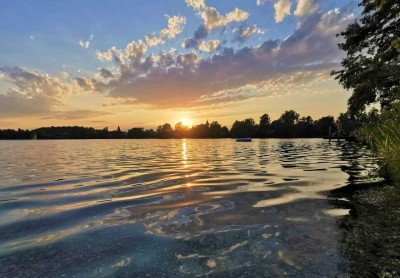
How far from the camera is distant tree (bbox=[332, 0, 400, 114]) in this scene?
26219 mm

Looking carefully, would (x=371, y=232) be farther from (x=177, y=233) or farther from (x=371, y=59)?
(x=371, y=59)

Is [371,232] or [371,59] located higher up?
[371,59]

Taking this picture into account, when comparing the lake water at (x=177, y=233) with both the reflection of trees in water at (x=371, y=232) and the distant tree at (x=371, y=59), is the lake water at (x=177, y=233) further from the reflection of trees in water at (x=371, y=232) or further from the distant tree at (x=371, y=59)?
the distant tree at (x=371, y=59)

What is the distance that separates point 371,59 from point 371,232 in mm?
27933

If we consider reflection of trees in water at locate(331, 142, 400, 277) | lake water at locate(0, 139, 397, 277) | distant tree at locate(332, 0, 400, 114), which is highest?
distant tree at locate(332, 0, 400, 114)

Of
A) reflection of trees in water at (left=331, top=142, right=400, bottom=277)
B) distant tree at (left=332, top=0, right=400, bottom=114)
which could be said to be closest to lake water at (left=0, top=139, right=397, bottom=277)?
reflection of trees in water at (left=331, top=142, right=400, bottom=277)

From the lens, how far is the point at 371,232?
5.55 m

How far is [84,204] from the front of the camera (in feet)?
29.5

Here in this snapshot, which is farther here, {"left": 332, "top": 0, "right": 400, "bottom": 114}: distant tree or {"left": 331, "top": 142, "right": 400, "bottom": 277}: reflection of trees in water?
{"left": 332, "top": 0, "right": 400, "bottom": 114}: distant tree

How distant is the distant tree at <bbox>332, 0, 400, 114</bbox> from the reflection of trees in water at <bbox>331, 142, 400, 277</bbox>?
65.0 ft

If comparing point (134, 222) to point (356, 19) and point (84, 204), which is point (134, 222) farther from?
point (356, 19)

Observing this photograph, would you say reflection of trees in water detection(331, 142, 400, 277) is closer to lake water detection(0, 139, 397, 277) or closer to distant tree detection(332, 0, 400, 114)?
lake water detection(0, 139, 397, 277)

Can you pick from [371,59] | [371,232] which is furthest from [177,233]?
[371,59]

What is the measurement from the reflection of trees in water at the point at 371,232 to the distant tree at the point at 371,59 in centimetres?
1983
